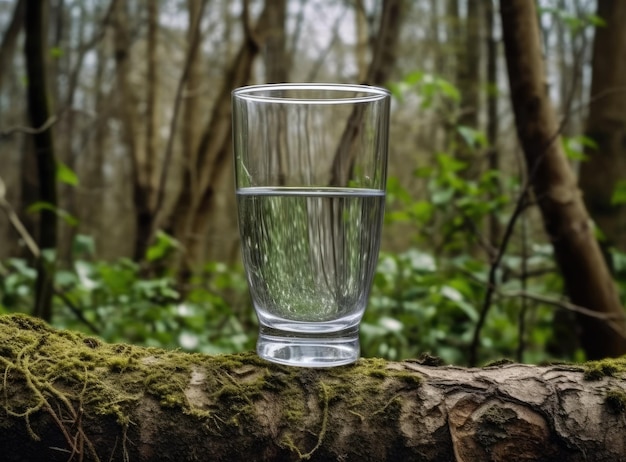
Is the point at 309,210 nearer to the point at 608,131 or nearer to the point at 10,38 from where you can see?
the point at 608,131

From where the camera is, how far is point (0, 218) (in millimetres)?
9656

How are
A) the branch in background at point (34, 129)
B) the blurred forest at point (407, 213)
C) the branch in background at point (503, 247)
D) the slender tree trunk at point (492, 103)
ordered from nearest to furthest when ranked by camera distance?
the branch in background at point (503, 247), the branch in background at point (34, 129), the blurred forest at point (407, 213), the slender tree trunk at point (492, 103)

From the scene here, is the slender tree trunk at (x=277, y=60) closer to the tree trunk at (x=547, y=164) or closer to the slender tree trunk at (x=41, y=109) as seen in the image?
the slender tree trunk at (x=41, y=109)

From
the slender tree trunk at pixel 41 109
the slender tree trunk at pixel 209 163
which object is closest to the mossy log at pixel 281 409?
the slender tree trunk at pixel 41 109

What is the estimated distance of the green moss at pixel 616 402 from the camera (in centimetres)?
93

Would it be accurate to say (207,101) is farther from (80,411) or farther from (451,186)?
(80,411)

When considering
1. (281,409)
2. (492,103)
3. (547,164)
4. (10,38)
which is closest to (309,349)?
(281,409)

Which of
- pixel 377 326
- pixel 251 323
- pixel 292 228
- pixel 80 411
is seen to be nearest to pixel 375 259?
pixel 292 228

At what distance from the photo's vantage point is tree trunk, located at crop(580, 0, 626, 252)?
3271 millimetres

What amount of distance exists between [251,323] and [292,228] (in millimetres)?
2851

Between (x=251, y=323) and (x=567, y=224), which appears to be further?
(x=251, y=323)

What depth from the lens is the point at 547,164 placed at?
2.12 m

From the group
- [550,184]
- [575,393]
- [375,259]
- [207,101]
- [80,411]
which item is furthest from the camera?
[207,101]

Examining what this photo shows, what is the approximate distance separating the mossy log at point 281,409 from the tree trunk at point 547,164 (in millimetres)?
1218
